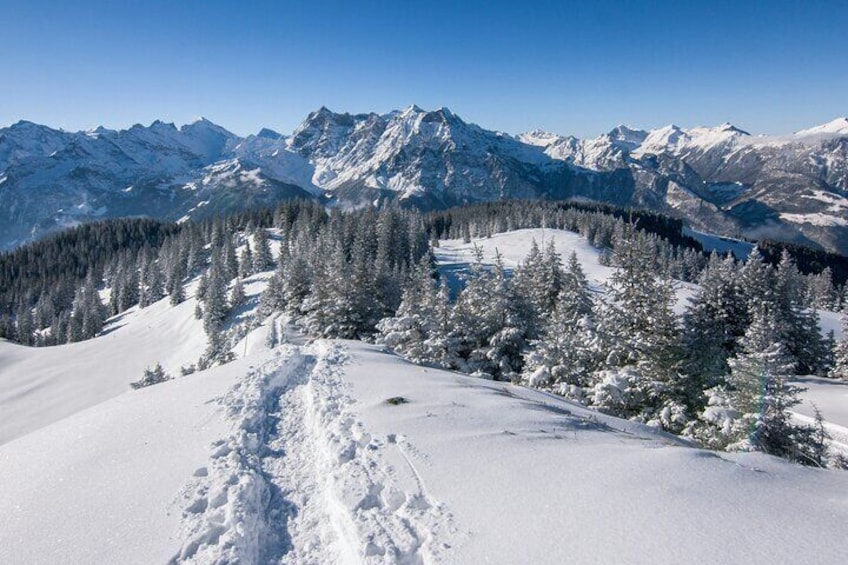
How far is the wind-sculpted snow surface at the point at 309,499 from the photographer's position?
6547 mm

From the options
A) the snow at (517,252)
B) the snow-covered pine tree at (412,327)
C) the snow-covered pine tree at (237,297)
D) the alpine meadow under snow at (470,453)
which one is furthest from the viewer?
the snow at (517,252)

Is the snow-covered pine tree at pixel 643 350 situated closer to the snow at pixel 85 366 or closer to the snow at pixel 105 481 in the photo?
the snow at pixel 105 481

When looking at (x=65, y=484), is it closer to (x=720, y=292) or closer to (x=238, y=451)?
(x=238, y=451)

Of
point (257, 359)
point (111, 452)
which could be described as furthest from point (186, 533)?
point (257, 359)

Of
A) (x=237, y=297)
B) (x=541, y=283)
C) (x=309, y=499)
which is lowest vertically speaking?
(x=237, y=297)

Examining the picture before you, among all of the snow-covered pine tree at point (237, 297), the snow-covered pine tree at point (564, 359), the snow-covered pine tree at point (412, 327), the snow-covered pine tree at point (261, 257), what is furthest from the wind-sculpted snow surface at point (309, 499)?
the snow-covered pine tree at point (261, 257)

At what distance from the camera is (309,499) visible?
8164 mm

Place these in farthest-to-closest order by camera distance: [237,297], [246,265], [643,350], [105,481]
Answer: [246,265], [237,297], [643,350], [105,481]

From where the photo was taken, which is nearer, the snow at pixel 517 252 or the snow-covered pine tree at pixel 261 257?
the snow-covered pine tree at pixel 261 257

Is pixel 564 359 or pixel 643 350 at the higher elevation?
pixel 643 350

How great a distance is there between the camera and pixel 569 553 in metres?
5.57

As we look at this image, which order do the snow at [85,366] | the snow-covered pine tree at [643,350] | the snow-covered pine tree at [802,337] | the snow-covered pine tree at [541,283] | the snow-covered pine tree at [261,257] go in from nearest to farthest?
the snow-covered pine tree at [643,350], the snow-covered pine tree at [541,283], the snow-covered pine tree at [802,337], the snow at [85,366], the snow-covered pine tree at [261,257]

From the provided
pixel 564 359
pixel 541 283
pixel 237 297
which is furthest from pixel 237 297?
pixel 564 359

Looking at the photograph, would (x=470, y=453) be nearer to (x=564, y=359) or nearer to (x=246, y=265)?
(x=564, y=359)
